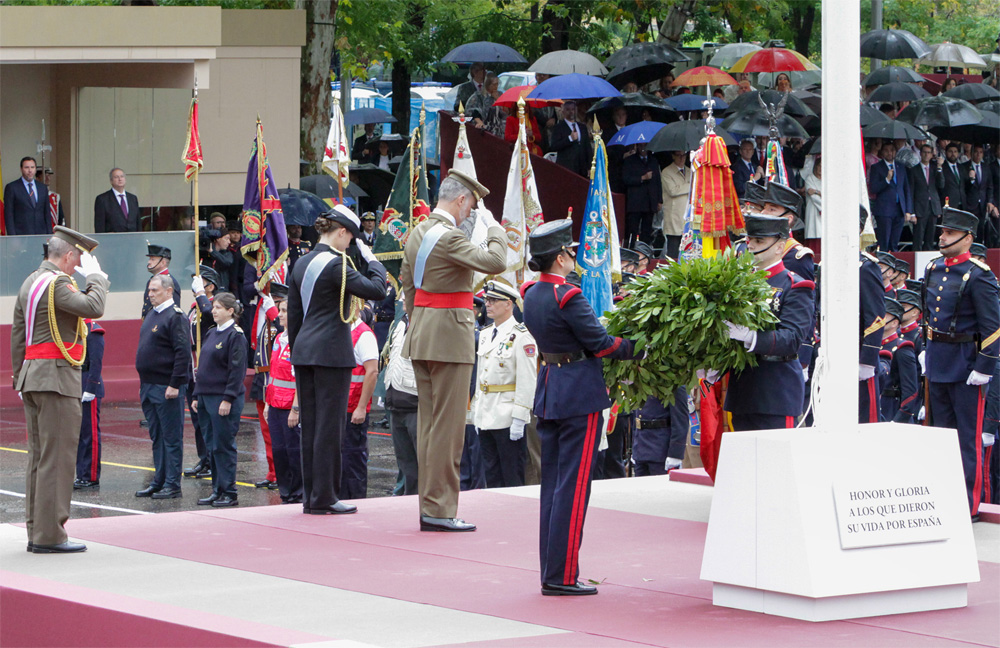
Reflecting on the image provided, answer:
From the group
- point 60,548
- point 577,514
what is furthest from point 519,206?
point 577,514

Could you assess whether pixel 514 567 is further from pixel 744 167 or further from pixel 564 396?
pixel 744 167

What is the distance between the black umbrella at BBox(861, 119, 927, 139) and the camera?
19.7m

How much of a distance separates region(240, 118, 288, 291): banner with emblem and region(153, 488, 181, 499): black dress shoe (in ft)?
12.1

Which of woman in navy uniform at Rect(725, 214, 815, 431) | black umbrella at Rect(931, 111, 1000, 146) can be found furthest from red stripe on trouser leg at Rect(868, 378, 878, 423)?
black umbrella at Rect(931, 111, 1000, 146)

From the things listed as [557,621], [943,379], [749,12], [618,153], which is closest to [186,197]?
[618,153]

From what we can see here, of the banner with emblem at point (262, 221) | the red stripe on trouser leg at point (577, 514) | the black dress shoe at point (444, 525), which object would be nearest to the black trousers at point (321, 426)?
the black dress shoe at point (444, 525)

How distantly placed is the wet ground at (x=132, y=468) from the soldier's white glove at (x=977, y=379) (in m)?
4.12

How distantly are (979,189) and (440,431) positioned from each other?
1604 cm

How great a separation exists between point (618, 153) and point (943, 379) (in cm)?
1083

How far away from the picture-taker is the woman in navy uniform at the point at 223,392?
12.2 meters

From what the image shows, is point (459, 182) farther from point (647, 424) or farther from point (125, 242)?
point (125, 242)

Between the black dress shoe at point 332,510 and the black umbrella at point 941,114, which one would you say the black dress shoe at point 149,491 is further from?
the black umbrella at point 941,114

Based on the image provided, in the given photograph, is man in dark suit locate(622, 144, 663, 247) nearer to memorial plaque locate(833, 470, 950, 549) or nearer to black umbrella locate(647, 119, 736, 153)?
black umbrella locate(647, 119, 736, 153)

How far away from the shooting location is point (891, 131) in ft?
64.8
